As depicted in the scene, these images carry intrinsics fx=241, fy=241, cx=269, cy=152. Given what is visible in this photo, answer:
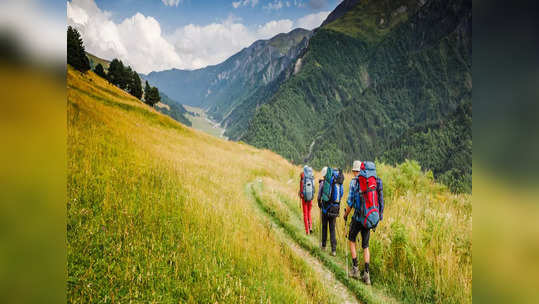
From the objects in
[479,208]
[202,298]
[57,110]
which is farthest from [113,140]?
[479,208]

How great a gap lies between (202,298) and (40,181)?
3.12m

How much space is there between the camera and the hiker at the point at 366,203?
499 centimetres

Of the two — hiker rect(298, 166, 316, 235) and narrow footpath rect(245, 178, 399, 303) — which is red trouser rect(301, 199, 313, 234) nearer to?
hiker rect(298, 166, 316, 235)

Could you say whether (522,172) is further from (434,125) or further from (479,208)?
(434,125)

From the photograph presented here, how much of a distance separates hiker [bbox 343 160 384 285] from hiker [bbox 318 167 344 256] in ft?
2.75

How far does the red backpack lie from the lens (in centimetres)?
497

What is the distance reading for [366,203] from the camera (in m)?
5.03

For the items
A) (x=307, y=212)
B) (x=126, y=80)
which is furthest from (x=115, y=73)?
(x=307, y=212)

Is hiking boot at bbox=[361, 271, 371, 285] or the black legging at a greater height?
the black legging

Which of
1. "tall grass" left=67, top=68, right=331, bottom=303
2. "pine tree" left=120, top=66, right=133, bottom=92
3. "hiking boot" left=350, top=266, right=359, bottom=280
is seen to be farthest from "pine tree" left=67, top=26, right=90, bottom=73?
"hiking boot" left=350, top=266, right=359, bottom=280

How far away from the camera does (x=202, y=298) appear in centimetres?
353

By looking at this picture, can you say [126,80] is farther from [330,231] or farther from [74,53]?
[330,231]

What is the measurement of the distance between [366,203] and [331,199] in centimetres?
143

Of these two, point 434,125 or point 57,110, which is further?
point 434,125
